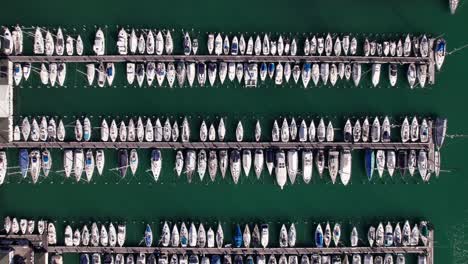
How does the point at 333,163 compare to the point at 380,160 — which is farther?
the point at 380,160

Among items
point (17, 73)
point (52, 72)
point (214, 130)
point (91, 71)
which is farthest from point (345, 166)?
point (17, 73)

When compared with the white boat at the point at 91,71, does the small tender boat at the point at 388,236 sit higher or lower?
lower

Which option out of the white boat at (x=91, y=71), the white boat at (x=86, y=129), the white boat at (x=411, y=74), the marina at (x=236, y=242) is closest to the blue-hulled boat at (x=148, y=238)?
the marina at (x=236, y=242)

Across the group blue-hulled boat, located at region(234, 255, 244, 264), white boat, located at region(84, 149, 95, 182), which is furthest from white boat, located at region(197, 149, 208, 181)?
white boat, located at region(84, 149, 95, 182)

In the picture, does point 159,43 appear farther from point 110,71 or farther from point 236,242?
point 236,242

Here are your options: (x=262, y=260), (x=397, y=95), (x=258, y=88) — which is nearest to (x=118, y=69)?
(x=258, y=88)

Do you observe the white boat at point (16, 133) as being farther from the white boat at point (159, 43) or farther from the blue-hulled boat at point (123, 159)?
the white boat at point (159, 43)

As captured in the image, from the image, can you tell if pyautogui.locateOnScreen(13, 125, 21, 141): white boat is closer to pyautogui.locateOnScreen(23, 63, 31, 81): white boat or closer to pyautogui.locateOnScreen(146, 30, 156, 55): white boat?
pyautogui.locateOnScreen(23, 63, 31, 81): white boat
